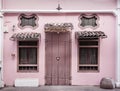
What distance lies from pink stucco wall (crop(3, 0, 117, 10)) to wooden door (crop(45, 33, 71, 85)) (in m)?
1.41

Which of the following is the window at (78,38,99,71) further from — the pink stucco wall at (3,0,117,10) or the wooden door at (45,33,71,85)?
the pink stucco wall at (3,0,117,10)

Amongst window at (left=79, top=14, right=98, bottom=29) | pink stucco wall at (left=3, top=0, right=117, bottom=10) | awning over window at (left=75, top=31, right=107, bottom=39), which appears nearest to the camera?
awning over window at (left=75, top=31, right=107, bottom=39)

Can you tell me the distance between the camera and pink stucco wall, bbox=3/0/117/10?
11.9 m

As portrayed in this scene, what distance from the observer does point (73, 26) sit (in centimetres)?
1202

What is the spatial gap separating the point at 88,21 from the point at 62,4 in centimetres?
158

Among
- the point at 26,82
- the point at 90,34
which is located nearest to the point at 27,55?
the point at 26,82

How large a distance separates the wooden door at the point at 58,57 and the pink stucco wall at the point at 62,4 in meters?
1.41

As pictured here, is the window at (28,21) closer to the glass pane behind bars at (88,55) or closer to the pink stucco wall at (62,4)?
the pink stucco wall at (62,4)

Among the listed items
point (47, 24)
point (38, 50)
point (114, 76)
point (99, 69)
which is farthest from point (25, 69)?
point (114, 76)

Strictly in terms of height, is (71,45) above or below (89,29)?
below

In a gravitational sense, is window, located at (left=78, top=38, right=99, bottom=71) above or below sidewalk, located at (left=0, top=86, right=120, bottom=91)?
above

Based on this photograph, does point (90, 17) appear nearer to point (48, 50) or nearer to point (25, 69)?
point (48, 50)

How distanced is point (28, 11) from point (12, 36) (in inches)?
58.0

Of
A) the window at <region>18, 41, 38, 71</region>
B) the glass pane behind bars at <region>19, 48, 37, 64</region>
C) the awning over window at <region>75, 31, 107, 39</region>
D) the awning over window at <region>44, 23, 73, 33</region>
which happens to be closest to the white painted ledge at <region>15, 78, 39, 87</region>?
the window at <region>18, 41, 38, 71</region>
